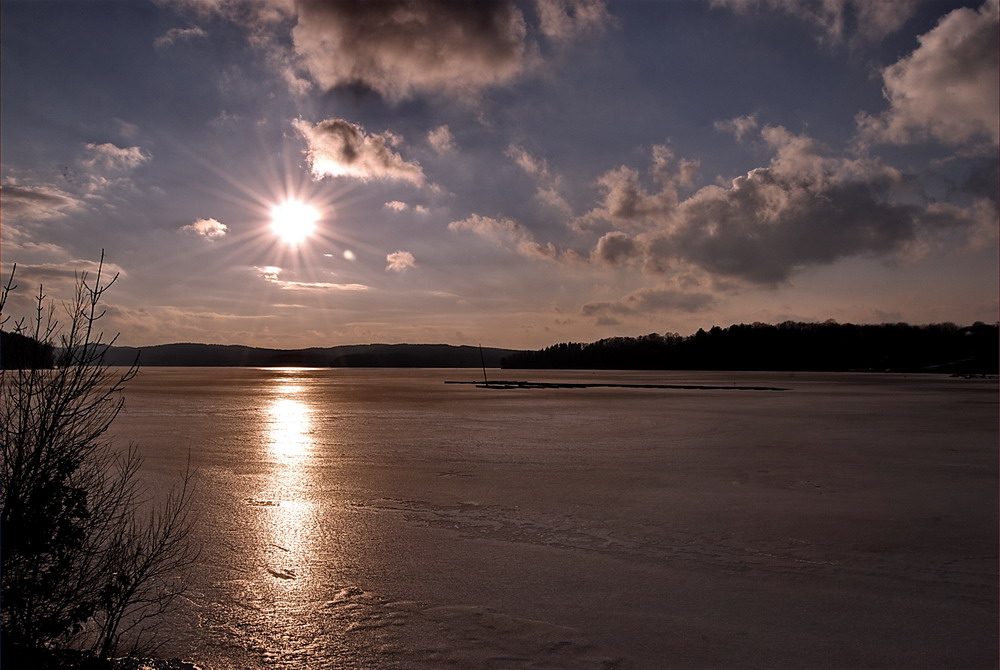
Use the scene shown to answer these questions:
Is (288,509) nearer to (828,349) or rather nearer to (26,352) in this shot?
(26,352)

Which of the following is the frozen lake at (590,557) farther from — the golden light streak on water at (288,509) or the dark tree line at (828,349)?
the dark tree line at (828,349)

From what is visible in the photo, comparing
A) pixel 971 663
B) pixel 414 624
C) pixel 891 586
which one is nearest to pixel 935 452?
pixel 891 586

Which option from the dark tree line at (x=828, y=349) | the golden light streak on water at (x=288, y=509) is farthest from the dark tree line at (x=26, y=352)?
the dark tree line at (x=828, y=349)

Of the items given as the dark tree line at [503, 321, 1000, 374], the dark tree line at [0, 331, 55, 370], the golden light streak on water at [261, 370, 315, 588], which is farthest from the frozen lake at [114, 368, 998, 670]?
the dark tree line at [503, 321, 1000, 374]

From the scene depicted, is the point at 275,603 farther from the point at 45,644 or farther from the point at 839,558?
the point at 839,558

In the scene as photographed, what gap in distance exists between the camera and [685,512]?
35.7 feet

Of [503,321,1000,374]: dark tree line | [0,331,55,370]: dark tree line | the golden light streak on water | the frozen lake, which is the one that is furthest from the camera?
[503,321,1000,374]: dark tree line

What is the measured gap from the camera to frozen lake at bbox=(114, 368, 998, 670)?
19.8 ft

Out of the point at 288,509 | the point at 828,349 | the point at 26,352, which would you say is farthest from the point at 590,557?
the point at 828,349

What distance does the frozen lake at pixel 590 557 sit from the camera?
6.04 meters

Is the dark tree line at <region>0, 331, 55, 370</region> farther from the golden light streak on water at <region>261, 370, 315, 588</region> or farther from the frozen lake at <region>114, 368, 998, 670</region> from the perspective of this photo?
the golden light streak on water at <region>261, 370, 315, 588</region>

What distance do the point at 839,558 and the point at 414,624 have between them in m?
5.73

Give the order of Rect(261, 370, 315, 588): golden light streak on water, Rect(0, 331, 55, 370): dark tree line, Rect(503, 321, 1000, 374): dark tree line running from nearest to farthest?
Rect(0, 331, 55, 370): dark tree line → Rect(261, 370, 315, 588): golden light streak on water → Rect(503, 321, 1000, 374): dark tree line

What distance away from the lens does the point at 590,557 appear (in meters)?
8.50
